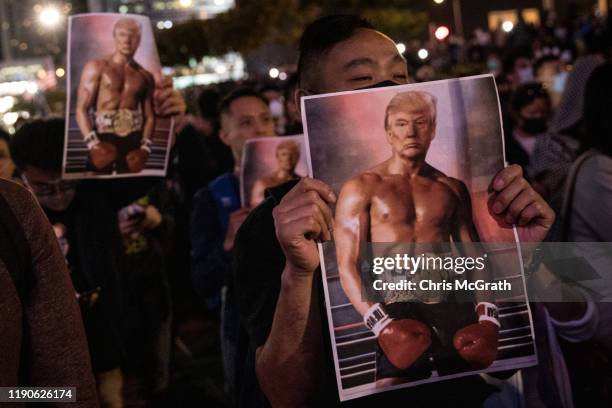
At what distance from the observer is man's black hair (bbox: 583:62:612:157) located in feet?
11.5

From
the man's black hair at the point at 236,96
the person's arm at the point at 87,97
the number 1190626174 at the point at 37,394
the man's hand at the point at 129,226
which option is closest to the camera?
the number 1190626174 at the point at 37,394

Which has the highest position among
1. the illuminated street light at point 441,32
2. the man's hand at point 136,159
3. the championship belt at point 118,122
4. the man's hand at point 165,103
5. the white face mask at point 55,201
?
the illuminated street light at point 441,32

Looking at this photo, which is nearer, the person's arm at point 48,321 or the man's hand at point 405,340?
the man's hand at point 405,340

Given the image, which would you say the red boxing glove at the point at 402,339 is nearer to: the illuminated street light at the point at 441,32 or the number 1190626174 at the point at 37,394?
the number 1190626174 at the point at 37,394

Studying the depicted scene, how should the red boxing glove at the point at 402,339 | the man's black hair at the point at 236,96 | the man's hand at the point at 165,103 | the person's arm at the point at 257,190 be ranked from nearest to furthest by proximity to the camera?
the red boxing glove at the point at 402,339 < the man's hand at the point at 165,103 < the person's arm at the point at 257,190 < the man's black hair at the point at 236,96

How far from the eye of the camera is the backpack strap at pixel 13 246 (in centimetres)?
206

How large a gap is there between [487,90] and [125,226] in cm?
339

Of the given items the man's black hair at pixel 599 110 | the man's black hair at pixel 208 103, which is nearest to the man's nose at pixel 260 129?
the man's black hair at pixel 599 110

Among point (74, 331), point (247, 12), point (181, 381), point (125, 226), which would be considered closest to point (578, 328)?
point (74, 331)

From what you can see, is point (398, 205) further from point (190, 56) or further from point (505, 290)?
point (190, 56)

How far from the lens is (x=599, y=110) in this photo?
361 centimetres

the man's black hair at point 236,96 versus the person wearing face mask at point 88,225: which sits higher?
the man's black hair at point 236,96

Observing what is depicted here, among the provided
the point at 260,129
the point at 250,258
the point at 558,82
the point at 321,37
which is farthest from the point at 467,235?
the point at 558,82

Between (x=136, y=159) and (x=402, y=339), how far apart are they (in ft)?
6.73
